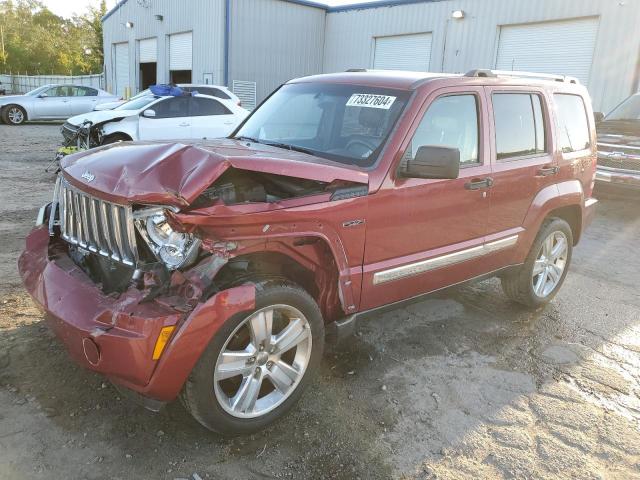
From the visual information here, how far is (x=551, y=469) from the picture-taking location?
282cm

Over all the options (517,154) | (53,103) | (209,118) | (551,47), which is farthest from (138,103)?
(551,47)

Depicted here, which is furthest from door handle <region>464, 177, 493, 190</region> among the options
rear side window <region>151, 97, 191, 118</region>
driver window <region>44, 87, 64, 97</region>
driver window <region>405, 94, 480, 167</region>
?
driver window <region>44, 87, 64, 97</region>

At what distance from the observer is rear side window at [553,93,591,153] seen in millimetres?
4703

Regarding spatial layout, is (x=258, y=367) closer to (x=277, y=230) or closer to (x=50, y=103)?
(x=277, y=230)

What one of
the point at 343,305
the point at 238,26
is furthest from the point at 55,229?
the point at 238,26

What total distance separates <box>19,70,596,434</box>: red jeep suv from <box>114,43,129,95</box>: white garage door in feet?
86.1

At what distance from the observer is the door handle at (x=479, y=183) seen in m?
3.77

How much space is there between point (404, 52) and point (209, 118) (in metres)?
9.55

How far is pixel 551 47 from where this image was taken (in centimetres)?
1480

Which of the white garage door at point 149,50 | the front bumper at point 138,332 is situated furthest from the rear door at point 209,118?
the white garage door at point 149,50

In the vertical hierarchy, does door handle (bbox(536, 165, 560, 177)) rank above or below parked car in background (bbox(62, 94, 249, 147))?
above

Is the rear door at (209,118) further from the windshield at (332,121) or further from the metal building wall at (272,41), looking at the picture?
the metal building wall at (272,41)

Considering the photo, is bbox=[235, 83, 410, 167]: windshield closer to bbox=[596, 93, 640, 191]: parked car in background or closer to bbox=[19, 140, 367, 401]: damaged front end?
bbox=[19, 140, 367, 401]: damaged front end

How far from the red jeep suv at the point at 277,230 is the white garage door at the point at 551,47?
1162 centimetres
